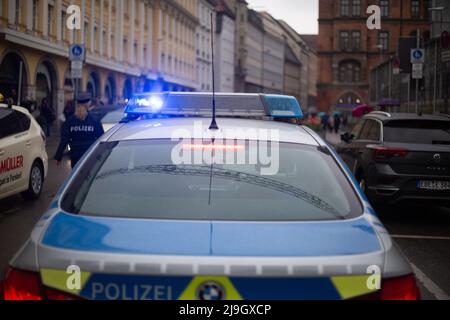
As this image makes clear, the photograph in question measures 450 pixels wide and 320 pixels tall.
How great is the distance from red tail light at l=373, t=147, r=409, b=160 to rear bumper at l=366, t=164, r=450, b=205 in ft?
0.53

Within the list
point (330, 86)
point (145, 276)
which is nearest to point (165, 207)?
point (145, 276)

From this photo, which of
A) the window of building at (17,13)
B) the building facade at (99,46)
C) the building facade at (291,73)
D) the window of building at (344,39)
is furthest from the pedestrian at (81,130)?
the building facade at (291,73)

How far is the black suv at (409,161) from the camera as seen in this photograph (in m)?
10.4

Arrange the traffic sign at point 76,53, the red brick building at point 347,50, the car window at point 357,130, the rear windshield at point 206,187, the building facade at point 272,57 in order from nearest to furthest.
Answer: the rear windshield at point 206,187
the car window at point 357,130
the traffic sign at point 76,53
the red brick building at point 347,50
the building facade at point 272,57

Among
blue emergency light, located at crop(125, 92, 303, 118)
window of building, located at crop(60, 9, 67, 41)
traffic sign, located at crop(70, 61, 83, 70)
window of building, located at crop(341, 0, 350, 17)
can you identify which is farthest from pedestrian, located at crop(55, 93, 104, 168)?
window of building, located at crop(341, 0, 350, 17)

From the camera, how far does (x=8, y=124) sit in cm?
1123

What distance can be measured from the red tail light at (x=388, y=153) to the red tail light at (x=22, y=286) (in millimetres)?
8349

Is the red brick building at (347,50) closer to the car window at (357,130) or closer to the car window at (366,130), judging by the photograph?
the car window at (357,130)

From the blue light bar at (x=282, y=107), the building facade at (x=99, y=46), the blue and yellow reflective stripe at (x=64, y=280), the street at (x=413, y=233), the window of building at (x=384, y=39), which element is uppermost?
the window of building at (x=384, y=39)

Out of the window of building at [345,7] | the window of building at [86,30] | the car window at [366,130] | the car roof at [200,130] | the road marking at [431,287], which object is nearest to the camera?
the car roof at [200,130]

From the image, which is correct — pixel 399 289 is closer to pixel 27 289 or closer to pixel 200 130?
pixel 27 289

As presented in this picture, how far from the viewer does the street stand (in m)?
6.85

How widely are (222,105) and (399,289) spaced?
417cm
